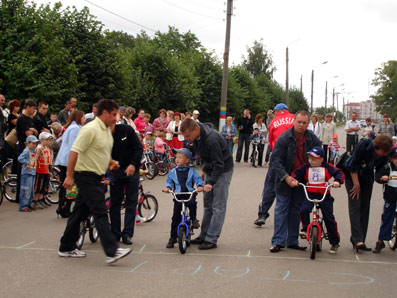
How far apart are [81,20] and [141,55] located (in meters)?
7.17

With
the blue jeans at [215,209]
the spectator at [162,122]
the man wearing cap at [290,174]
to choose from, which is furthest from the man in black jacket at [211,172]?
the spectator at [162,122]

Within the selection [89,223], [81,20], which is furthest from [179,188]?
[81,20]

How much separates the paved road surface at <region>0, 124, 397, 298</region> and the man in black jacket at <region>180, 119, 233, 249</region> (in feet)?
0.98

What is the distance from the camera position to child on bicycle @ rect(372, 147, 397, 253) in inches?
288

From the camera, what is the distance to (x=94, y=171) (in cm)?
641

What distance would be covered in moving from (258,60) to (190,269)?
7904 centimetres

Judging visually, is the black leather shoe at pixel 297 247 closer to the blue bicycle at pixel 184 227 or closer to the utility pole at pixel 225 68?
the blue bicycle at pixel 184 227

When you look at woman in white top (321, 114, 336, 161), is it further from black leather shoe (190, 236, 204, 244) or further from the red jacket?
black leather shoe (190, 236, 204, 244)

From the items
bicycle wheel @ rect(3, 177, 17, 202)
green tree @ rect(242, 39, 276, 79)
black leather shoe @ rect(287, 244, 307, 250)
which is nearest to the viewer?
black leather shoe @ rect(287, 244, 307, 250)

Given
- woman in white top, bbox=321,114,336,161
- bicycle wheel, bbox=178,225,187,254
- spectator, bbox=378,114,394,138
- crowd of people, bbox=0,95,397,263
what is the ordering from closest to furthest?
crowd of people, bbox=0,95,397,263, bicycle wheel, bbox=178,225,187,254, woman in white top, bbox=321,114,336,161, spectator, bbox=378,114,394,138

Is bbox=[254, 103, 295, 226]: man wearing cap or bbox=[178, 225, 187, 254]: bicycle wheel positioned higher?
bbox=[254, 103, 295, 226]: man wearing cap

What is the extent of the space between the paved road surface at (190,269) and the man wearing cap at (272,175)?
13.4 inches

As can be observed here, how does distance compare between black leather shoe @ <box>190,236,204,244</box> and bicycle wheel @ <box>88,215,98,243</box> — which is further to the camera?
black leather shoe @ <box>190,236,204,244</box>

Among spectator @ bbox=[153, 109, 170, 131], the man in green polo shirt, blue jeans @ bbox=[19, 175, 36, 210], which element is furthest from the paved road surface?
spectator @ bbox=[153, 109, 170, 131]
